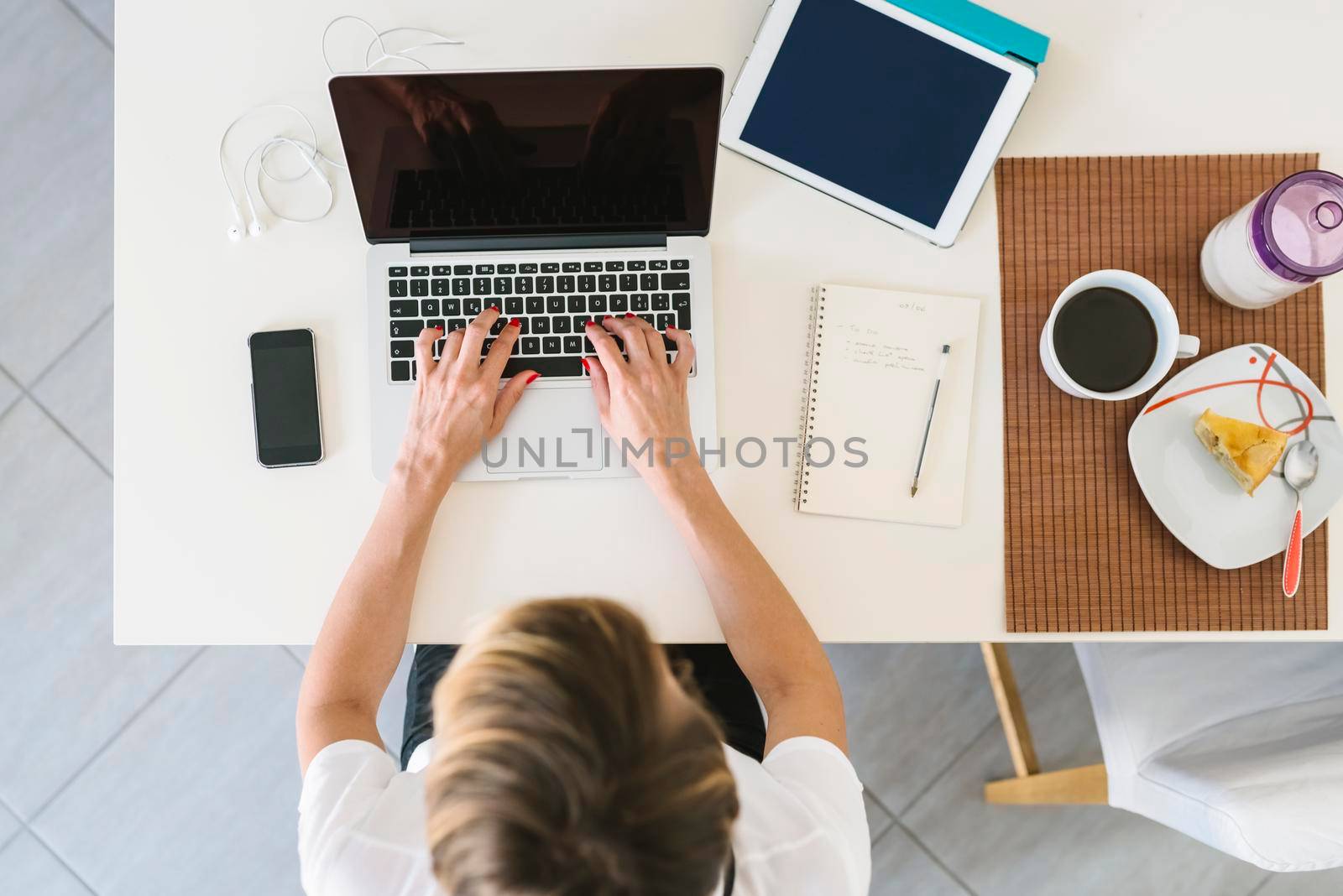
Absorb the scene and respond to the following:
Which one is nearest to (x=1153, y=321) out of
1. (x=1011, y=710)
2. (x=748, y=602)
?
(x=748, y=602)

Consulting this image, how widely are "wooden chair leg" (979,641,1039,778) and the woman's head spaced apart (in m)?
0.85

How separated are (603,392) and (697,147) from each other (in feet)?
0.78

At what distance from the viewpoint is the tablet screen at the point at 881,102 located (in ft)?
2.76

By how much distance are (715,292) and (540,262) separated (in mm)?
175

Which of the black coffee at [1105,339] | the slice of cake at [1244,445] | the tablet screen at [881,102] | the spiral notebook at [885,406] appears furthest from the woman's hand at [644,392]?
the slice of cake at [1244,445]

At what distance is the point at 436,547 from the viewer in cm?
83

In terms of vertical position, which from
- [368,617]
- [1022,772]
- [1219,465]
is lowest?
[1022,772]

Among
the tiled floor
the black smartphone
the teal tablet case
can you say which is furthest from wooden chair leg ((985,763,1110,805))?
the black smartphone

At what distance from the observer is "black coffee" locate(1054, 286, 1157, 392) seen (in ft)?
2.59

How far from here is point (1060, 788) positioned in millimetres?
1224

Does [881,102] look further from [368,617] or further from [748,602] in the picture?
[368,617]

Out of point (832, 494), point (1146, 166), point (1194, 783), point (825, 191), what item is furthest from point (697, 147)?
point (1194, 783)

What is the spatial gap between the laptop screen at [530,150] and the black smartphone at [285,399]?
5.4 inches

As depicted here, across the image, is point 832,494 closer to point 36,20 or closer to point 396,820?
point 396,820
